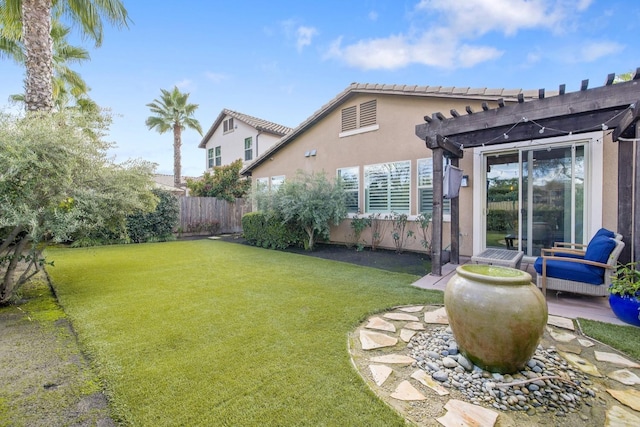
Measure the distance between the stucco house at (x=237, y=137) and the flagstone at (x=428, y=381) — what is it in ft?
58.3

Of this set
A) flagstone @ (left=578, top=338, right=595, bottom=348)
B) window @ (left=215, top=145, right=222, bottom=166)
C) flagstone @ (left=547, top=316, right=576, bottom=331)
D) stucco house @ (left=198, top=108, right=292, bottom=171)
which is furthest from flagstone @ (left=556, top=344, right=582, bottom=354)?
window @ (left=215, top=145, right=222, bottom=166)

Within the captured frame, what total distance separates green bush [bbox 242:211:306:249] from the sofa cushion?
747 cm

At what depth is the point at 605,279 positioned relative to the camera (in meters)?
4.39

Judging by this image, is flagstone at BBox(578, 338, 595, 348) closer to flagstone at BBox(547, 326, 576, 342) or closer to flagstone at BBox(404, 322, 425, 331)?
flagstone at BBox(547, 326, 576, 342)

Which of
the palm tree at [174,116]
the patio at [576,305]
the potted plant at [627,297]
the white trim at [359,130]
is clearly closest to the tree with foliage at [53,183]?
the patio at [576,305]

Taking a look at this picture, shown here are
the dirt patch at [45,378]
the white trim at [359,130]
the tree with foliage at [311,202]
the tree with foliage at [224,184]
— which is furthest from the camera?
the tree with foliage at [224,184]

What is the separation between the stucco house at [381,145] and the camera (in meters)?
8.26

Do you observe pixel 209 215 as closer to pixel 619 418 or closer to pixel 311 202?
pixel 311 202

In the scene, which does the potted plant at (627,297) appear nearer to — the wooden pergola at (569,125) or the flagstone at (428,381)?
the wooden pergola at (569,125)

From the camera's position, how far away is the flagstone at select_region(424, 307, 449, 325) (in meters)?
3.95

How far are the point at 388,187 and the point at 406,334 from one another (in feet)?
22.0

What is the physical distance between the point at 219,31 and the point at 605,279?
1263 centimetres

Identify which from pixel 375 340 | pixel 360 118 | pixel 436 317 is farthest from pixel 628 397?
pixel 360 118

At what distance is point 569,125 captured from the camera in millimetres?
5371
